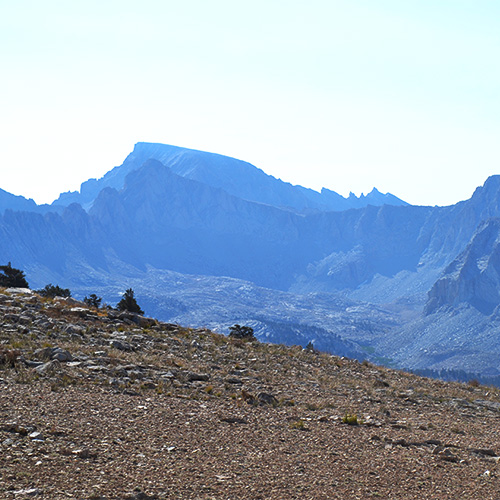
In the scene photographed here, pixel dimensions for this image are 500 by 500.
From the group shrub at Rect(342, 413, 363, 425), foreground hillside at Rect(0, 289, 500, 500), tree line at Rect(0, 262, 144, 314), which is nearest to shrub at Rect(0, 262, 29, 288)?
tree line at Rect(0, 262, 144, 314)

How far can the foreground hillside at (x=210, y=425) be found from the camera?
12.7 m

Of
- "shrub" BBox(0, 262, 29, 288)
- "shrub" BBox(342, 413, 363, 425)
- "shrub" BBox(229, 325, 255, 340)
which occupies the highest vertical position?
"shrub" BBox(342, 413, 363, 425)

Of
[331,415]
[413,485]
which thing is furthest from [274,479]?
[331,415]

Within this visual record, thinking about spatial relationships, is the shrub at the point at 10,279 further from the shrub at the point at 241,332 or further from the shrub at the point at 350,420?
the shrub at the point at 350,420

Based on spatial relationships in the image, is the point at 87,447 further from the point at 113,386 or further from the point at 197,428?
the point at 113,386

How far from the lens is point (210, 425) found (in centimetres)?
1677

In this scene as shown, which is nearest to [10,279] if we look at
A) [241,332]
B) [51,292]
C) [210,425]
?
[51,292]

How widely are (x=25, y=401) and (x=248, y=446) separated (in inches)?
227

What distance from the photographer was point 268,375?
82.8ft

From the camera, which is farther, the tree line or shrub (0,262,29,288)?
shrub (0,262,29,288)

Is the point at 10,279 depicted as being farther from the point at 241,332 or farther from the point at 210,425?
the point at 210,425

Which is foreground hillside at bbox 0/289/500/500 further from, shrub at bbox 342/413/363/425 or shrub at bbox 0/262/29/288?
shrub at bbox 0/262/29/288

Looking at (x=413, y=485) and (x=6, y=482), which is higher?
(x=413, y=485)

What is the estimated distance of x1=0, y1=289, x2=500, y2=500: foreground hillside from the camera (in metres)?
12.7
